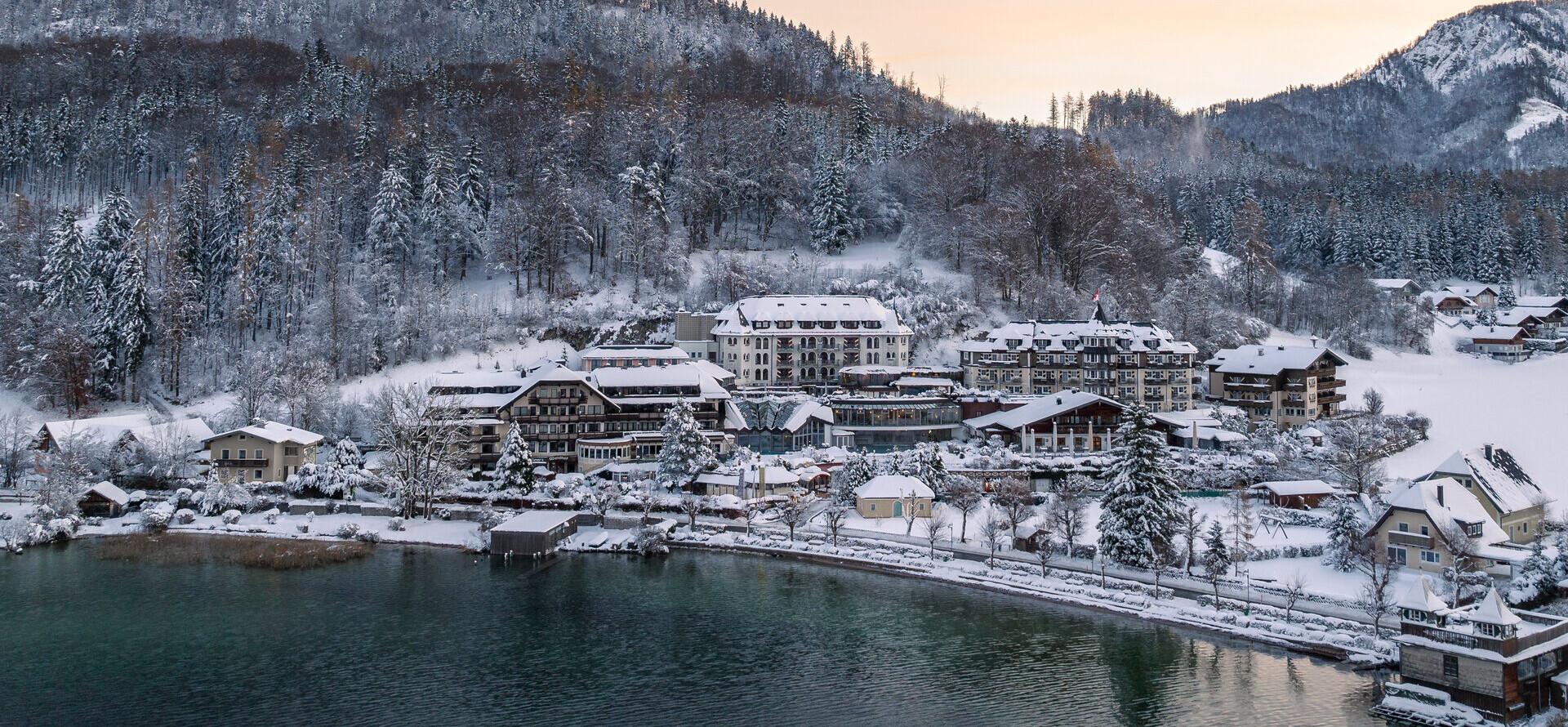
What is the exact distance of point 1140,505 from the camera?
39906 millimetres

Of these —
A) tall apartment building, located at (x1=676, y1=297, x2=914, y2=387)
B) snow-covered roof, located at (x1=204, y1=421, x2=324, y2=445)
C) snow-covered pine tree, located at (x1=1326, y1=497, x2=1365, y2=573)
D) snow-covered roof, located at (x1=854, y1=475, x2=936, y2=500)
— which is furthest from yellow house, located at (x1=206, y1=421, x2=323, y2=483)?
snow-covered pine tree, located at (x1=1326, y1=497, x2=1365, y2=573)

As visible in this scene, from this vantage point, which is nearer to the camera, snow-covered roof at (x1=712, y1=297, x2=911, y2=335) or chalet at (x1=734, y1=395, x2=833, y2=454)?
chalet at (x1=734, y1=395, x2=833, y2=454)

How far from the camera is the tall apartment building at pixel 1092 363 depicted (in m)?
66.3

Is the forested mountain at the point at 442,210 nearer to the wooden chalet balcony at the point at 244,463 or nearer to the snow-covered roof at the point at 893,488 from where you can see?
the wooden chalet balcony at the point at 244,463

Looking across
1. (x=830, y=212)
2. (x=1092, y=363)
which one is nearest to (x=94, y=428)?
(x=830, y=212)

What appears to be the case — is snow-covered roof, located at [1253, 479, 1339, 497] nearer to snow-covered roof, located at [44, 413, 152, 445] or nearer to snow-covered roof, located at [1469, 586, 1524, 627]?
snow-covered roof, located at [1469, 586, 1524, 627]

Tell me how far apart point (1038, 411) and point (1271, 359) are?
1716cm

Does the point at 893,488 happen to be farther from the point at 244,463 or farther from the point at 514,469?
the point at 244,463

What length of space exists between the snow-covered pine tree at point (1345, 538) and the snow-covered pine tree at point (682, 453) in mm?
28433

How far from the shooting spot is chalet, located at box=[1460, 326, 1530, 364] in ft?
261

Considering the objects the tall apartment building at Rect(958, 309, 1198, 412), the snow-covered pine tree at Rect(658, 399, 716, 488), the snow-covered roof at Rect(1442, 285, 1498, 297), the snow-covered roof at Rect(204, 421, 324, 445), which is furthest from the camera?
the snow-covered roof at Rect(1442, 285, 1498, 297)

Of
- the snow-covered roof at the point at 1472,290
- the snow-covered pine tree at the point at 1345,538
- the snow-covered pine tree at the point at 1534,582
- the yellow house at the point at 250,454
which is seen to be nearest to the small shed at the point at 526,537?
the yellow house at the point at 250,454

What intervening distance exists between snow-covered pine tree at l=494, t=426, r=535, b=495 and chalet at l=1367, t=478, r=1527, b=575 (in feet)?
125

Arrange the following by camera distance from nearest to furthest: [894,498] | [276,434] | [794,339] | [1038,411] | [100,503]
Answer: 1. [894,498]
2. [100,503]
3. [276,434]
4. [1038,411]
5. [794,339]
